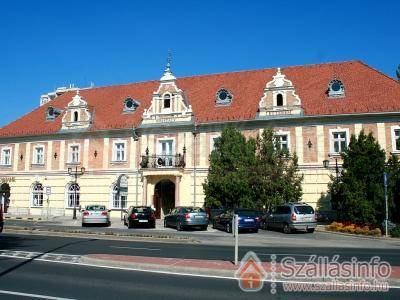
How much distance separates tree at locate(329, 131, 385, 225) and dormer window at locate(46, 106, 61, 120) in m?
28.5

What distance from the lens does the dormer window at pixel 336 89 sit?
33406mm

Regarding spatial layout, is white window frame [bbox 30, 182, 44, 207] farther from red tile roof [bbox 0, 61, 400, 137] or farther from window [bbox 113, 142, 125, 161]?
window [bbox 113, 142, 125, 161]

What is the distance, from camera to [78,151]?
39750mm

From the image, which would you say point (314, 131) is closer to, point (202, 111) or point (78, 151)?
point (202, 111)

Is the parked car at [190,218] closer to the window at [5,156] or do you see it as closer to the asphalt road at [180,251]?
the asphalt road at [180,251]

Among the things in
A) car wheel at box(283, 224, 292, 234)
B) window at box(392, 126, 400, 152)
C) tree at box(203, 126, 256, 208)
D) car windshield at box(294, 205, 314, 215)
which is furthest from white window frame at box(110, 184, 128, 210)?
window at box(392, 126, 400, 152)

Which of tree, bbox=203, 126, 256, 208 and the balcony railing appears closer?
tree, bbox=203, 126, 256, 208

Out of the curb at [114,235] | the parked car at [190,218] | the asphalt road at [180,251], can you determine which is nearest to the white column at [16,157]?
the curb at [114,235]

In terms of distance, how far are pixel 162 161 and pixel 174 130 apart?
2815 millimetres

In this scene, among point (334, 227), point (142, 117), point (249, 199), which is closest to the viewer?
point (334, 227)

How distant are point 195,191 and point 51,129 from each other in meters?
15.9

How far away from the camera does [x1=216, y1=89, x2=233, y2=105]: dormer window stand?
3688 centimetres

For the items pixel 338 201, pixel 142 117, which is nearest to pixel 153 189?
pixel 142 117

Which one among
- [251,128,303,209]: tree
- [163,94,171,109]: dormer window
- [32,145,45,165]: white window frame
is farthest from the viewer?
[32,145,45,165]: white window frame
